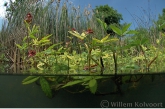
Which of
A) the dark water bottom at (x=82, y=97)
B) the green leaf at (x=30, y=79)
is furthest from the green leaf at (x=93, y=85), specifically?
the green leaf at (x=30, y=79)

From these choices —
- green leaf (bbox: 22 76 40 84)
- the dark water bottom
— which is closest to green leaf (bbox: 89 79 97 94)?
the dark water bottom

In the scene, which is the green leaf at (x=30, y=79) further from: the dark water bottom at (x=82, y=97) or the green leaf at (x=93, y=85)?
the green leaf at (x=93, y=85)

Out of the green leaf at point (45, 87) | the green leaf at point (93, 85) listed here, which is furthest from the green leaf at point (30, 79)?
the green leaf at point (93, 85)

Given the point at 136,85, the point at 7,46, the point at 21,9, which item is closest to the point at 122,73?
the point at 136,85

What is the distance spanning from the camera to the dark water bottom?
1.80ft

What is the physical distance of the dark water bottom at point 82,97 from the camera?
0.55 meters

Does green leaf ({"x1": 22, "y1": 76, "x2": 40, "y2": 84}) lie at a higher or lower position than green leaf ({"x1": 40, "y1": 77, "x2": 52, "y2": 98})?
higher

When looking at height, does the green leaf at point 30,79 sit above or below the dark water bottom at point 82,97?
above

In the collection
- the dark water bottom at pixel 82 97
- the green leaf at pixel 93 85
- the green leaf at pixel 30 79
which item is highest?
the green leaf at pixel 30 79

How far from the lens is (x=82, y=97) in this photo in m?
0.54

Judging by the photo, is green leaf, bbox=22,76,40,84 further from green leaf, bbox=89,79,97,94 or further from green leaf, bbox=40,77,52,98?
green leaf, bbox=89,79,97,94

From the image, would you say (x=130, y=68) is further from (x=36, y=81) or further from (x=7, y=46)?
(x=7, y=46)

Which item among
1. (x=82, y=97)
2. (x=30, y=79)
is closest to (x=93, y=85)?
(x=82, y=97)

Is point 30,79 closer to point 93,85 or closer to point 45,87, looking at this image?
point 45,87
